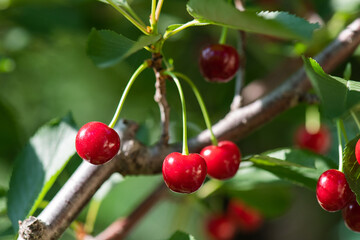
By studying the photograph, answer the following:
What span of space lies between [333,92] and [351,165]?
0.60 ft

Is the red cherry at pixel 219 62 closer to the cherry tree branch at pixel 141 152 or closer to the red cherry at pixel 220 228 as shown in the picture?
the cherry tree branch at pixel 141 152

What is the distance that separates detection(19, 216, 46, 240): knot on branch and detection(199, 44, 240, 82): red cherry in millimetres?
484

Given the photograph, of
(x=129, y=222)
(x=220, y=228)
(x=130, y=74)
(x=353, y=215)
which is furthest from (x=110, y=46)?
(x=220, y=228)

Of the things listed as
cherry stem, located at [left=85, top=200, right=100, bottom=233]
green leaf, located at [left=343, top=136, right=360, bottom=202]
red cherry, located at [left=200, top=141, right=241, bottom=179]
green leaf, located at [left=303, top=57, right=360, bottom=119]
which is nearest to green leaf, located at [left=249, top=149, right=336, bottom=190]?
red cherry, located at [left=200, top=141, right=241, bottom=179]

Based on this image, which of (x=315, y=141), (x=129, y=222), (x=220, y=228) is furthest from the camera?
(x=220, y=228)

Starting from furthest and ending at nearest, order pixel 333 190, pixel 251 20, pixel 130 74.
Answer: pixel 130 74
pixel 333 190
pixel 251 20

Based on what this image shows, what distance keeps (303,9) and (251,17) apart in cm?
128

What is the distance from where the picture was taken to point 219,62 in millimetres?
1126

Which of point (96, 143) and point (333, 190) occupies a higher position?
point (96, 143)

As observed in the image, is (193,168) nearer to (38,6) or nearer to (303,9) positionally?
(303,9)

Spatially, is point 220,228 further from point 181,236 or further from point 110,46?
point 110,46

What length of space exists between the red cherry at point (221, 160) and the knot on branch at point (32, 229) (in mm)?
341

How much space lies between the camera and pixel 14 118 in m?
1.84

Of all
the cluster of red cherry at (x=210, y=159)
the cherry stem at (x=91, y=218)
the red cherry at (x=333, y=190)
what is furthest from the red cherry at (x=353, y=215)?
the cherry stem at (x=91, y=218)
